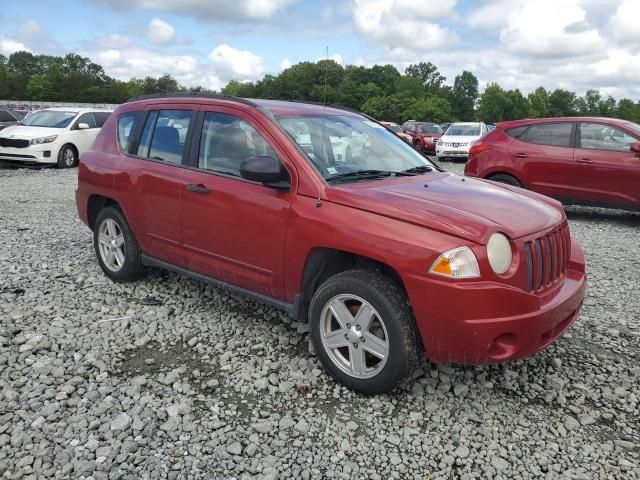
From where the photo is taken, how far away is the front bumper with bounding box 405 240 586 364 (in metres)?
2.88

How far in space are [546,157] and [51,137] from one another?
12.6m

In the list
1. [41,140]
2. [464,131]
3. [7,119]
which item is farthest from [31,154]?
[464,131]

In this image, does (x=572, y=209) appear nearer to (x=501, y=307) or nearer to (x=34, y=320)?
(x=501, y=307)

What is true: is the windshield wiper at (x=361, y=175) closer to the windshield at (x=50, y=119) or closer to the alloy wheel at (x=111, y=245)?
the alloy wheel at (x=111, y=245)

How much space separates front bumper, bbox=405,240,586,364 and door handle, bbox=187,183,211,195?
1.79 metres

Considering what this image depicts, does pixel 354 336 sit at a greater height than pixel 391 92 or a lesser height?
lesser

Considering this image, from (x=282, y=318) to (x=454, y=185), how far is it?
173 cm

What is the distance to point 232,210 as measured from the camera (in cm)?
387

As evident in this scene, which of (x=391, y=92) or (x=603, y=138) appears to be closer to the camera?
(x=603, y=138)

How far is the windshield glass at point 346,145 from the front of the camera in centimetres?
378

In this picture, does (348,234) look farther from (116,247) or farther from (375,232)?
(116,247)

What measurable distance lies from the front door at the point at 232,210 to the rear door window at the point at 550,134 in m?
6.73

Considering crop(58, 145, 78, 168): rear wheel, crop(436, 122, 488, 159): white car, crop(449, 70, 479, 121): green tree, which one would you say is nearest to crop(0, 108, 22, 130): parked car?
crop(58, 145, 78, 168): rear wheel

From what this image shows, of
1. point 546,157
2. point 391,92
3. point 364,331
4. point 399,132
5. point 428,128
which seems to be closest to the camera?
point 364,331
